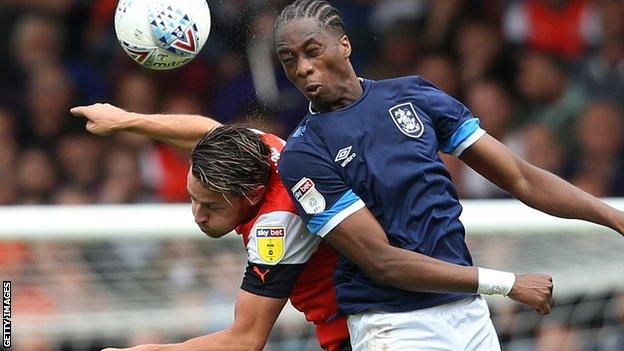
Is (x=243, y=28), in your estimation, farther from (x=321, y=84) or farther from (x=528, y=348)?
(x=321, y=84)

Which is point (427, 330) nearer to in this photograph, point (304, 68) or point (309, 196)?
point (309, 196)

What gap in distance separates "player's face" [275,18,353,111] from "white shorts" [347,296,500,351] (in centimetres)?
71

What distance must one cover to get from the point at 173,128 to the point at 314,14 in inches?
36.3

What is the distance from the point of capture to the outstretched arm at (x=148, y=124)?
182 inches

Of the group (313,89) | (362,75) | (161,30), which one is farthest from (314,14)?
(362,75)

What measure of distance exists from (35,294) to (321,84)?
2830 millimetres

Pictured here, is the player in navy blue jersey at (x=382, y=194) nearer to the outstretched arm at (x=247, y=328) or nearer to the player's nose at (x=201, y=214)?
the outstretched arm at (x=247, y=328)

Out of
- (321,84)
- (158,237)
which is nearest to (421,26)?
(158,237)

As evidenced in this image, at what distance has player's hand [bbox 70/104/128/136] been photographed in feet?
15.1

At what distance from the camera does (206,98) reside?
26.3 feet

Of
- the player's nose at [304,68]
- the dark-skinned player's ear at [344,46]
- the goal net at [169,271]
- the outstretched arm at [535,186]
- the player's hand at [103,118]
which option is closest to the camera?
the player's nose at [304,68]

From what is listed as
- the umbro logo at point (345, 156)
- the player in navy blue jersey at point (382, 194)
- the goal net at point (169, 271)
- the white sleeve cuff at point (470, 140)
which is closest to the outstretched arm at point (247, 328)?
the player in navy blue jersey at point (382, 194)

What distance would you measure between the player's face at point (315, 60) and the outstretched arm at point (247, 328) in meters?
0.67

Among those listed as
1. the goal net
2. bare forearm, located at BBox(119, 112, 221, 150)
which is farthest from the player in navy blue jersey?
the goal net
